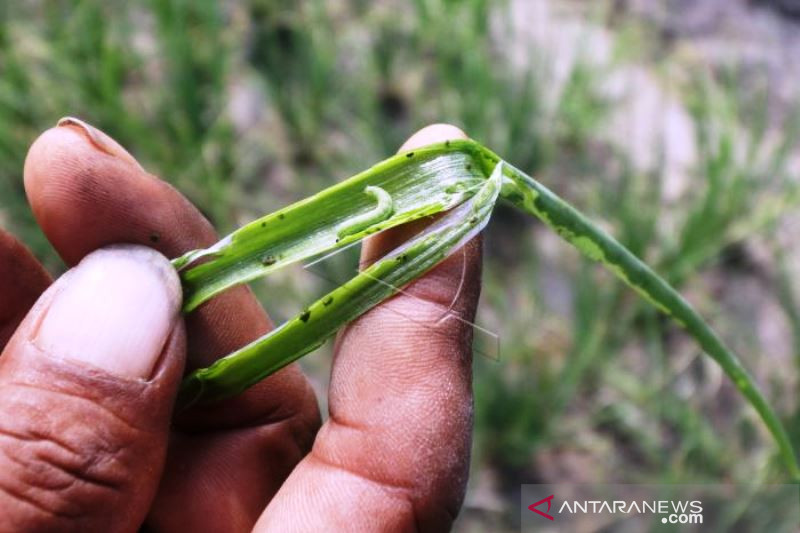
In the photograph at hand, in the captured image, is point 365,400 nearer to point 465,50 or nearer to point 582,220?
point 582,220

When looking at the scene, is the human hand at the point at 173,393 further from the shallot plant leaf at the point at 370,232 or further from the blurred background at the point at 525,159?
the blurred background at the point at 525,159

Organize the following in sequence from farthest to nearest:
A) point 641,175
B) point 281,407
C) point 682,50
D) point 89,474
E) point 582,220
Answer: point 682,50 < point 641,175 < point 281,407 < point 582,220 < point 89,474

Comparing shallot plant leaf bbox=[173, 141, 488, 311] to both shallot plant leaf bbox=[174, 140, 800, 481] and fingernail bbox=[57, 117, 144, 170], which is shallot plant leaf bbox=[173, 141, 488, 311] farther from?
fingernail bbox=[57, 117, 144, 170]

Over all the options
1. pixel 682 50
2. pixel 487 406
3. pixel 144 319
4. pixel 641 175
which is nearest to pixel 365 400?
pixel 144 319

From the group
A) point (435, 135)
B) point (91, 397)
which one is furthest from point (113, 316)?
point (435, 135)

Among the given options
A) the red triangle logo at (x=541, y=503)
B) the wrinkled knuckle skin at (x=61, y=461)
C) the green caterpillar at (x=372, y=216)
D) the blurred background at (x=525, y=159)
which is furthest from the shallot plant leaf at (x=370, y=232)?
the red triangle logo at (x=541, y=503)

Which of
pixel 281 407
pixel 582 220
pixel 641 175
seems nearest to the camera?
pixel 582 220

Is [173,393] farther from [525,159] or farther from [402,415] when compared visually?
[525,159]
